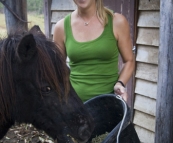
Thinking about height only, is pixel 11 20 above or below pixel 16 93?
above

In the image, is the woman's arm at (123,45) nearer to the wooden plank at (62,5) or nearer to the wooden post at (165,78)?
the wooden post at (165,78)

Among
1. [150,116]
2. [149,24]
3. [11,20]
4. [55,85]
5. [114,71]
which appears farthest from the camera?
[150,116]

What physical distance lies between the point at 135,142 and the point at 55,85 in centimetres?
60

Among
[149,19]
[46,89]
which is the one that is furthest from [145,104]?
[46,89]

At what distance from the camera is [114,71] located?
6.77 feet

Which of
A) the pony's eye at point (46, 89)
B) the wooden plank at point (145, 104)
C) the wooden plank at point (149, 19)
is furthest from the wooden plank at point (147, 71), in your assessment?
the pony's eye at point (46, 89)

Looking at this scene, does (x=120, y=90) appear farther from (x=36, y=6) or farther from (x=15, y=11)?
(x=36, y=6)

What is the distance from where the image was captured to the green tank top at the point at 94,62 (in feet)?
6.49

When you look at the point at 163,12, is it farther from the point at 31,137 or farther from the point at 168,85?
the point at 31,137

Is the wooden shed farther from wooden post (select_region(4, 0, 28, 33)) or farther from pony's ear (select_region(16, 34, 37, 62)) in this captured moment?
pony's ear (select_region(16, 34, 37, 62))

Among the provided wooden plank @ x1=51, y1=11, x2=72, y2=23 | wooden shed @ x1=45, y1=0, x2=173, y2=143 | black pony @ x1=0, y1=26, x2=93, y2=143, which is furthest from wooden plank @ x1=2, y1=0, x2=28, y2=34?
black pony @ x1=0, y1=26, x2=93, y2=143

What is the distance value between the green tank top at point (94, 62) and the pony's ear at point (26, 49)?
471mm

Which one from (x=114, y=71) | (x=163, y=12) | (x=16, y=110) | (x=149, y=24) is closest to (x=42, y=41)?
(x=16, y=110)

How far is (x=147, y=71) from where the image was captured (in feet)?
11.0
